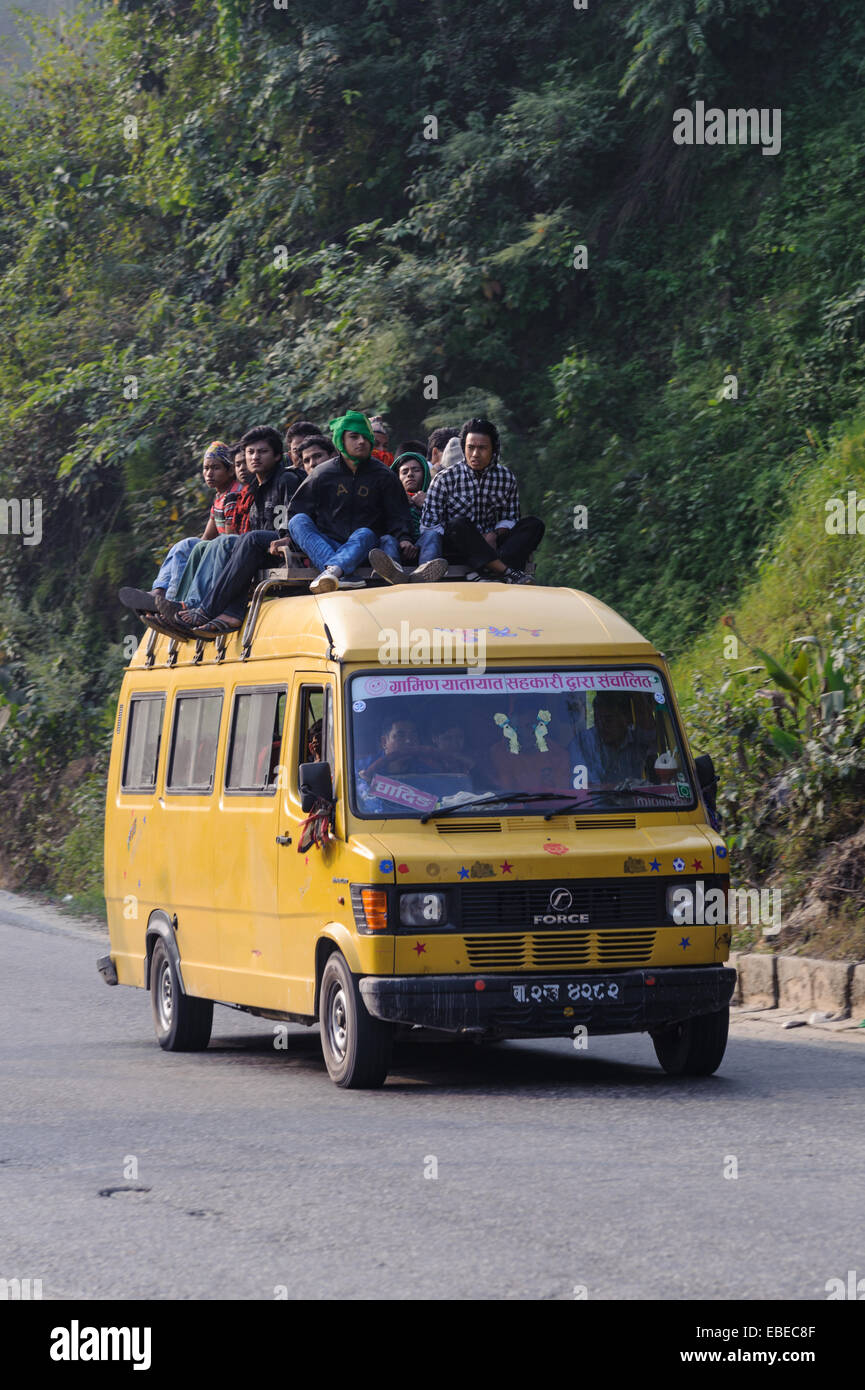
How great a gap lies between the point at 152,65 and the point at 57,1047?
69.2 ft

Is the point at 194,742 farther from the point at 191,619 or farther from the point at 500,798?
the point at 500,798

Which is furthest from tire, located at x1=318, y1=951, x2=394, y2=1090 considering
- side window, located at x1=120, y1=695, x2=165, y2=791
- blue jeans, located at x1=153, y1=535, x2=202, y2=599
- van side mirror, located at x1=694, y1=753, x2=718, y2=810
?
blue jeans, located at x1=153, y1=535, x2=202, y2=599

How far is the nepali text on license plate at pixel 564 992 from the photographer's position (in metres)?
9.18

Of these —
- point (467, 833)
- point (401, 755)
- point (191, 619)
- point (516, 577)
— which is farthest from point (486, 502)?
point (467, 833)

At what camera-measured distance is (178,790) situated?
12.3 metres

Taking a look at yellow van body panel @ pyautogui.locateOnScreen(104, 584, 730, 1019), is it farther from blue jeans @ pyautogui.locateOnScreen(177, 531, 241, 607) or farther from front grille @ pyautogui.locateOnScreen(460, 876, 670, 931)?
blue jeans @ pyautogui.locateOnScreen(177, 531, 241, 607)

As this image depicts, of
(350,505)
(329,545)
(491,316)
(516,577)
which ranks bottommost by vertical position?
(516,577)

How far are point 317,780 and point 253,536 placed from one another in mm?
2479

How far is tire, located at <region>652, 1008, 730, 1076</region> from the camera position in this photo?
31.7 ft

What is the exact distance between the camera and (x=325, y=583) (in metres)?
10.6

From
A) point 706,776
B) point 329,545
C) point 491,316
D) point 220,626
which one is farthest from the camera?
point 491,316
